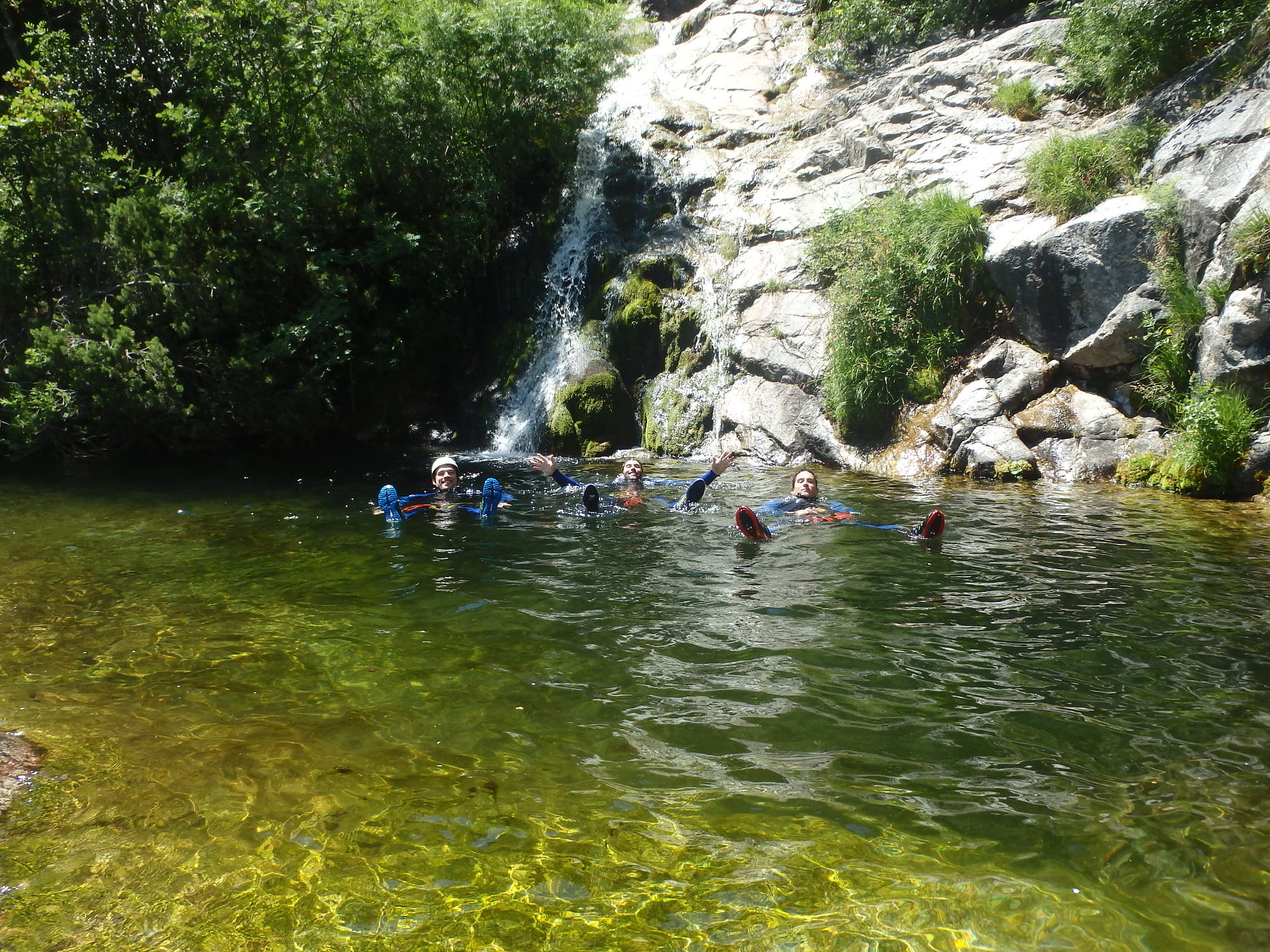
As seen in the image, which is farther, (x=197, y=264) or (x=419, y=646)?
(x=197, y=264)

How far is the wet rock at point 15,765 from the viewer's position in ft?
12.1

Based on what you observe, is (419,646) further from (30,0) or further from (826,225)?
(30,0)

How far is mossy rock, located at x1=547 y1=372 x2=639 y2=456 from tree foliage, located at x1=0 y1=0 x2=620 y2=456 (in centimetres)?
371

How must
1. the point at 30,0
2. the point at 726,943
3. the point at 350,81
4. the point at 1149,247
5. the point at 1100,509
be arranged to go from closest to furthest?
the point at 726,943
the point at 1100,509
the point at 1149,247
the point at 350,81
the point at 30,0

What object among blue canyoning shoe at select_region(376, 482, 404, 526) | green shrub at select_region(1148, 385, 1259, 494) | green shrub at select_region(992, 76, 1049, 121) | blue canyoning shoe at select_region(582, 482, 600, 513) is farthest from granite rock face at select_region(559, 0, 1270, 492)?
blue canyoning shoe at select_region(376, 482, 404, 526)

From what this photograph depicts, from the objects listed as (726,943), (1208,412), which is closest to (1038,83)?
(1208,412)

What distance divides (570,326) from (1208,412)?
1216 centimetres

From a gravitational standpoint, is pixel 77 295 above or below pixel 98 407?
above

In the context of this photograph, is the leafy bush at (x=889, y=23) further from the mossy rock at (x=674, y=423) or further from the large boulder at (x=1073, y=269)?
the mossy rock at (x=674, y=423)

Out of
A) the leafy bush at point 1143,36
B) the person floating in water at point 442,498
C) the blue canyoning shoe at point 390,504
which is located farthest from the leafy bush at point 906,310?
the blue canyoning shoe at point 390,504

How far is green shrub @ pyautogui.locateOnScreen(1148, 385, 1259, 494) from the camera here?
9930 millimetres

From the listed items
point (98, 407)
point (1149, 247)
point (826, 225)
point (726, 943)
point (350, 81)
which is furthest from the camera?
point (350, 81)

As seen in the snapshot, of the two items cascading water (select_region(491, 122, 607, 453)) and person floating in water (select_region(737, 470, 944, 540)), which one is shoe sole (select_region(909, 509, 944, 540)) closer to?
person floating in water (select_region(737, 470, 944, 540))

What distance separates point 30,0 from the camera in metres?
19.2
